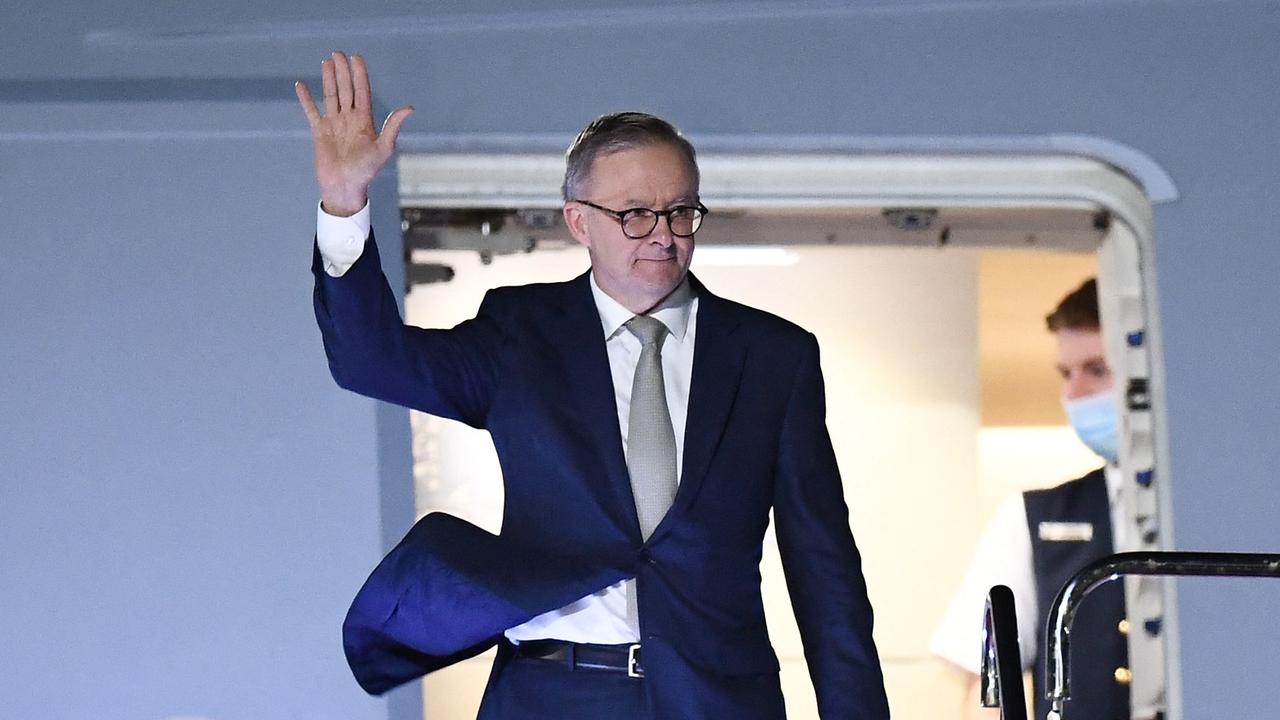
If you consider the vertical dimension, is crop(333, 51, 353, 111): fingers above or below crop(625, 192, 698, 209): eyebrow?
above

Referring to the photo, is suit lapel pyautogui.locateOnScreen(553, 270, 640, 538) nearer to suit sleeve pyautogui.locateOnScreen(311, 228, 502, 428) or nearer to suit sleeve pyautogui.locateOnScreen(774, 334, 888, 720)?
suit sleeve pyautogui.locateOnScreen(311, 228, 502, 428)

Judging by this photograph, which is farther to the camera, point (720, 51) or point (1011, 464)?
point (1011, 464)

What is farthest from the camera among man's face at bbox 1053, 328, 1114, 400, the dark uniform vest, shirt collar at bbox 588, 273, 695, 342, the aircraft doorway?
man's face at bbox 1053, 328, 1114, 400

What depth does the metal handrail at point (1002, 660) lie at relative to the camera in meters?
2.28

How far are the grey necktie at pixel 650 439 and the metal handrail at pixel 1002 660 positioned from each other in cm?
49

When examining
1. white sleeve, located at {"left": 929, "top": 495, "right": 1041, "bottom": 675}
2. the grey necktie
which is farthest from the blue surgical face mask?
the grey necktie

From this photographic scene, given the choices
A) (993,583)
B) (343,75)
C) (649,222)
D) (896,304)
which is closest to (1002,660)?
(649,222)

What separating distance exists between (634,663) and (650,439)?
0.96 ft

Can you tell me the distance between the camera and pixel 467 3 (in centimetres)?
430

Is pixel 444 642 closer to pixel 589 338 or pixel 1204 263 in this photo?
pixel 589 338

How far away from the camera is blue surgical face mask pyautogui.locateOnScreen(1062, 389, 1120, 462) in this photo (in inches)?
189

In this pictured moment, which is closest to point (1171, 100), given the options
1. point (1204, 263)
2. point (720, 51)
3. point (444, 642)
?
point (1204, 263)

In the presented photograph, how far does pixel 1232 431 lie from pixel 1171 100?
2.66 ft

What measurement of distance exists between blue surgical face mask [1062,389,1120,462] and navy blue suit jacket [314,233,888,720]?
8.45 feet
